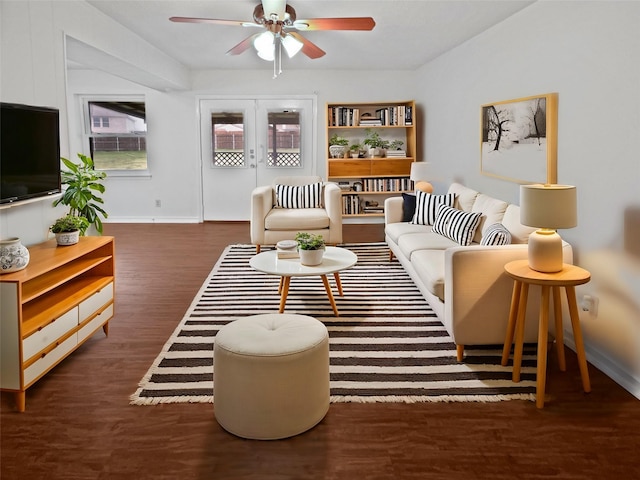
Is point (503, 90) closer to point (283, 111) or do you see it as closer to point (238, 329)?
point (238, 329)

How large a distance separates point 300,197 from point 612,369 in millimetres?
4036

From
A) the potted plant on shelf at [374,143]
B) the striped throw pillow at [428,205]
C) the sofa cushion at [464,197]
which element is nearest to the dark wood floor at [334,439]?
the sofa cushion at [464,197]

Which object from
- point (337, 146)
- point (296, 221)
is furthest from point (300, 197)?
point (337, 146)

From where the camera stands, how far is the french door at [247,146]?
814 centimetres

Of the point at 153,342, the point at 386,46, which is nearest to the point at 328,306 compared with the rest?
the point at 153,342

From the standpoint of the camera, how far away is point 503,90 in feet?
15.4

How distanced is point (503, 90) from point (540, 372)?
2.78 meters

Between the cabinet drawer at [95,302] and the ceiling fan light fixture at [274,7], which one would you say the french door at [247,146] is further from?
the cabinet drawer at [95,302]

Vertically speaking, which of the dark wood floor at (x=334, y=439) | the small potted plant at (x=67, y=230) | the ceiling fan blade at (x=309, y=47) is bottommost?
the dark wood floor at (x=334, y=439)

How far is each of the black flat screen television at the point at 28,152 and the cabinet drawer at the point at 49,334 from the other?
2.25ft

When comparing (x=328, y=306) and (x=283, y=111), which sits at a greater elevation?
(x=283, y=111)

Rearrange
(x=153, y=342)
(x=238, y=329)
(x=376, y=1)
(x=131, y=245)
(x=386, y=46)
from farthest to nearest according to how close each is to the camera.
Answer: (x=131, y=245)
(x=386, y=46)
(x=376, y=1)
(x=153, y=342)
(x=238, y=329)

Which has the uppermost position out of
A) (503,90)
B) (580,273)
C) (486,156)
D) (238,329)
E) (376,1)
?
(376,1)

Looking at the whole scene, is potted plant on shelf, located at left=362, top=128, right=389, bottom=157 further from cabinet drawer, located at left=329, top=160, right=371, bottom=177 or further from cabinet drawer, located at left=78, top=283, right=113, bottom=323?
cabinet drawer, located at left=78, top=283, right=113, bottom=323
